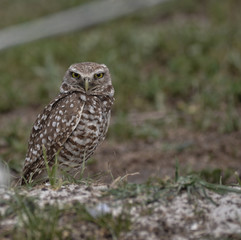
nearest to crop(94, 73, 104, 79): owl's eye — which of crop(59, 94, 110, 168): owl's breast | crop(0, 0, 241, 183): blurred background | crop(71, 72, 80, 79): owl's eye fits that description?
crop(71, 72, 80, 79): owl's eye

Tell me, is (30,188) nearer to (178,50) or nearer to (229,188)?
(229,188)

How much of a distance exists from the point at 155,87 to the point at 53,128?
3602 millimetres

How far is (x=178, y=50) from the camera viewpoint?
952cm

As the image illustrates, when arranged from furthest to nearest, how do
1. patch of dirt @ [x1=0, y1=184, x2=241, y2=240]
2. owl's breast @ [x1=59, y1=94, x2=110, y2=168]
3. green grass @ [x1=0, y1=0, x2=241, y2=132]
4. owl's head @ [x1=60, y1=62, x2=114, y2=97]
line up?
green grass @ [x1=0, y1=0, x2=241, y2=132] < owl's head @ [x1=60, y1=62, x2=114, y2=97] < owl's breast @ [x1=59, y1=94, x2=110, y2=168] < patch of dirt @ [x1=0, y1=184, x2=241, y2=240]

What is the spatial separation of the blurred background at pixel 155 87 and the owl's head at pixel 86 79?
588 millimetres

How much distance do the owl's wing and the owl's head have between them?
9cm

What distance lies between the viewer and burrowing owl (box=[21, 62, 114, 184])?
468 centimetres

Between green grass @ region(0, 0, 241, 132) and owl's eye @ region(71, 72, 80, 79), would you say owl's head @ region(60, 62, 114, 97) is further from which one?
green grass @ region(0, 0, 241, 132)

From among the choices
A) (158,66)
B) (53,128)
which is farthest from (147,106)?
(53,128)

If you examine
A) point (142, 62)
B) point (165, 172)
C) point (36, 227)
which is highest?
point (142, 62)

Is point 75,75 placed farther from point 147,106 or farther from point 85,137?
point 147,106

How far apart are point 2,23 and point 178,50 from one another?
5.36m

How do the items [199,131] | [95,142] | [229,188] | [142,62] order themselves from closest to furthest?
[229,188] < [95,142] < [199,131] < [142,62]

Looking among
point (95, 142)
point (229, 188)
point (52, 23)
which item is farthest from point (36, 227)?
point (52, 23)
